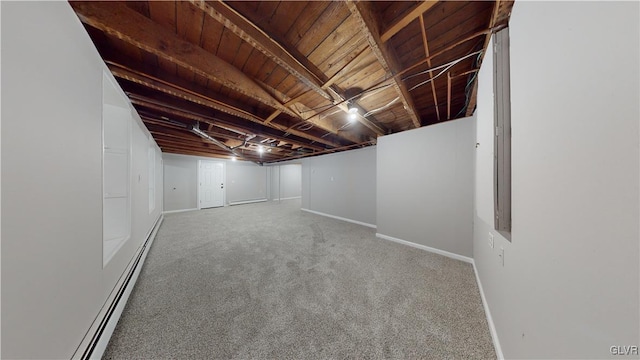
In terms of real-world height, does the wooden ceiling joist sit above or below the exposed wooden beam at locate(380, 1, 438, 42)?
below

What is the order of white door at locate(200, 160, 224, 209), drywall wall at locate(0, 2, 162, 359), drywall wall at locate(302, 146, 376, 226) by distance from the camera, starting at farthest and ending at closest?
1. white door at locate(200, 160, 224, 209)
2. drywall wall at locate(302, 146, 376, 226)
3. drywall wall at locate(0, 2, 162, 359)

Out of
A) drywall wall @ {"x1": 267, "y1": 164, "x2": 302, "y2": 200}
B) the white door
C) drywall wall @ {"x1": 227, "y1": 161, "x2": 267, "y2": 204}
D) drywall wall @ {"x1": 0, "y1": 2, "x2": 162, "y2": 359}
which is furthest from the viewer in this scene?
drywall wall @ {"x1": 267, "y1": 164, "x2": 302, "y2": 200}

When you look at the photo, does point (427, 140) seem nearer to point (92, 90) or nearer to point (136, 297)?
point (92, 90)

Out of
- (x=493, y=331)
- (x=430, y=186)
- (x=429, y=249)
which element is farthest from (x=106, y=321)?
(x=430, y=186)

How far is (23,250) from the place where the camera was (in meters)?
0.72

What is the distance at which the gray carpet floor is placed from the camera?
123 centimetres

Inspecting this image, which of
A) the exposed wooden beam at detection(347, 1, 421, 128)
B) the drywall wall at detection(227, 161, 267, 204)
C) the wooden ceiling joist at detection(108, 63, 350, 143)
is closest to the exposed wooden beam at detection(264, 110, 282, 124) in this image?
the wooden ceiling joist at detection(108, 63, 350, 143)

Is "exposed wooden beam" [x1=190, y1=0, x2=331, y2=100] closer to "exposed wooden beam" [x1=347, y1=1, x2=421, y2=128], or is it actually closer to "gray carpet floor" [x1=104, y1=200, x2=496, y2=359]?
"exposed wooden beam" [x1=347, y1=1, x2=421, y2=128]

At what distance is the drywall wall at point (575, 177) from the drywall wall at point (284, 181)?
796 cm

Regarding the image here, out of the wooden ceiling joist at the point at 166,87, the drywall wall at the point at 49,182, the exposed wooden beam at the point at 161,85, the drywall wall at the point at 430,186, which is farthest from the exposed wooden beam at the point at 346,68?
the drywall wall at the point at 430,186

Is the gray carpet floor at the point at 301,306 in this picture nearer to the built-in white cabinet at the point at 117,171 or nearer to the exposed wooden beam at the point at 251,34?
the built-in white cabinet at the point at 117,171

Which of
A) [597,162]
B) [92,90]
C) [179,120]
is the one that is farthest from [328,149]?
[597,162]

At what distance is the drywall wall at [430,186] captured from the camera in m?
2.51

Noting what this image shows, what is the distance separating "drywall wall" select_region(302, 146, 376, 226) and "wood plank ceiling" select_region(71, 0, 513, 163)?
210 centimetres
